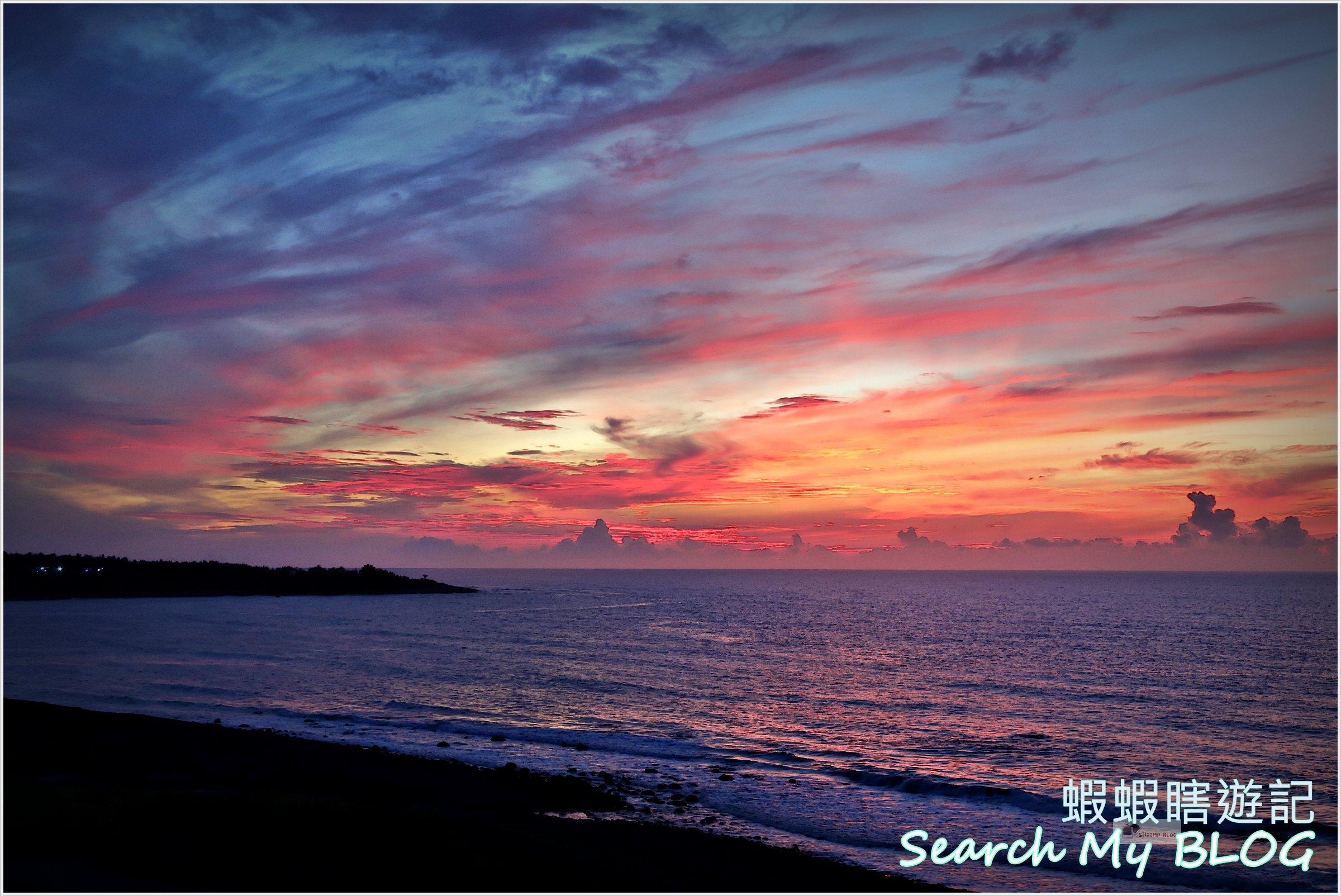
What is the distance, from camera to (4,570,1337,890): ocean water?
25375mm

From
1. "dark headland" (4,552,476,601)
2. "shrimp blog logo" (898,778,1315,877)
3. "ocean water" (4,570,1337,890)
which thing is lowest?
"dark headland" (4,552,476,601)

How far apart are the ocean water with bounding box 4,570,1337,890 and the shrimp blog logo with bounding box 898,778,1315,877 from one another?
1.13ft

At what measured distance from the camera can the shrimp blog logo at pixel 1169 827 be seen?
73.2ft

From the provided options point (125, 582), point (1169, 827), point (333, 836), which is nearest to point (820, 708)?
point (1169, 827)

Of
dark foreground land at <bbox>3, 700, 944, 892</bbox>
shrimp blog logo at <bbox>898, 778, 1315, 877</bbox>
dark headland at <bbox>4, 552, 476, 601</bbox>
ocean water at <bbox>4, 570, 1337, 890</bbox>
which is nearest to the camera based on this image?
dark foreground land at <bbox>3, 700, 944, 892</bbox>

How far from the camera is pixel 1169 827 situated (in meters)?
24.9

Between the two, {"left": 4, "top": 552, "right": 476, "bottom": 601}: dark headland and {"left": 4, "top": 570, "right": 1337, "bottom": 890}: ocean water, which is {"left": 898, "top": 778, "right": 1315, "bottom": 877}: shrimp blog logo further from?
{"left": 4, "top": 552, "right": 476, "bottom": 601}: dark headland

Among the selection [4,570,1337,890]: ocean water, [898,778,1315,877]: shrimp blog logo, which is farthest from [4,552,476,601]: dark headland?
[898,778,1315,877]: shrimp blog logo

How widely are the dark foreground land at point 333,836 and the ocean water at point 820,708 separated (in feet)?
9.89

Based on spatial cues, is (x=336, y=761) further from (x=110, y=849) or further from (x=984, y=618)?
(x=984, y=618)

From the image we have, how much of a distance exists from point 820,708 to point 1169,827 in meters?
22.1

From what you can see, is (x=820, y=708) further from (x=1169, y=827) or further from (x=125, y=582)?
(x=125, y=582)

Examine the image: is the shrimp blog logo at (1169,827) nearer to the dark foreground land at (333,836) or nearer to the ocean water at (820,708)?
the ocean water at (820,708)

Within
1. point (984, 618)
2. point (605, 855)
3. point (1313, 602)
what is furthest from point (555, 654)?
point (1313, 602)
